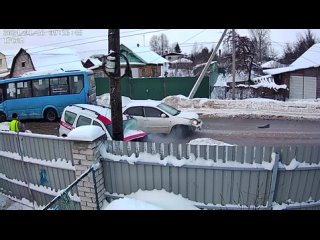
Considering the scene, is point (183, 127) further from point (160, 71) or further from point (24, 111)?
point (160, 71)

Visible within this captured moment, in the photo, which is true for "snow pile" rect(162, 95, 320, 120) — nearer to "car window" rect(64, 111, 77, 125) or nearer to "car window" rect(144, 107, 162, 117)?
"car window" rect(144, 107, 162, 117)

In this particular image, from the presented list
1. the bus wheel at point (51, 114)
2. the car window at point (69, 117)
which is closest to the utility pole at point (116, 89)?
the car window at point (69, 117)

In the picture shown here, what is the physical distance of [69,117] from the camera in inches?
383

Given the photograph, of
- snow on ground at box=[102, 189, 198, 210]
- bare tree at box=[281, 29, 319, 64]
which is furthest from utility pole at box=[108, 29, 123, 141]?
bare tree at box=[281, 29, 319, 64]

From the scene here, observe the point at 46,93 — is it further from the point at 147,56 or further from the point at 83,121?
the point at 147,56

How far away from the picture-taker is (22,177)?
6863 millimetres

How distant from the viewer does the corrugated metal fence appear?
591cm

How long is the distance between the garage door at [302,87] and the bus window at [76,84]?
58.1ft

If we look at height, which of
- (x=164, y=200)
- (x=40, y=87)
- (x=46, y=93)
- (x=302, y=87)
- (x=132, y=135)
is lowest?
(x=164, y=200)

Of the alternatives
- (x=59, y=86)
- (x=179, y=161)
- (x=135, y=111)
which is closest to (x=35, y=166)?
(x=179, y=161)

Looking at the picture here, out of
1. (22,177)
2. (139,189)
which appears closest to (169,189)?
(139,189)

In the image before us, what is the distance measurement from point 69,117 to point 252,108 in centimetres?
1218

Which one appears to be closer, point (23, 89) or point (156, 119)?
point (156, 119)

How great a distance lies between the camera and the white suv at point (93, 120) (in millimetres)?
8938
